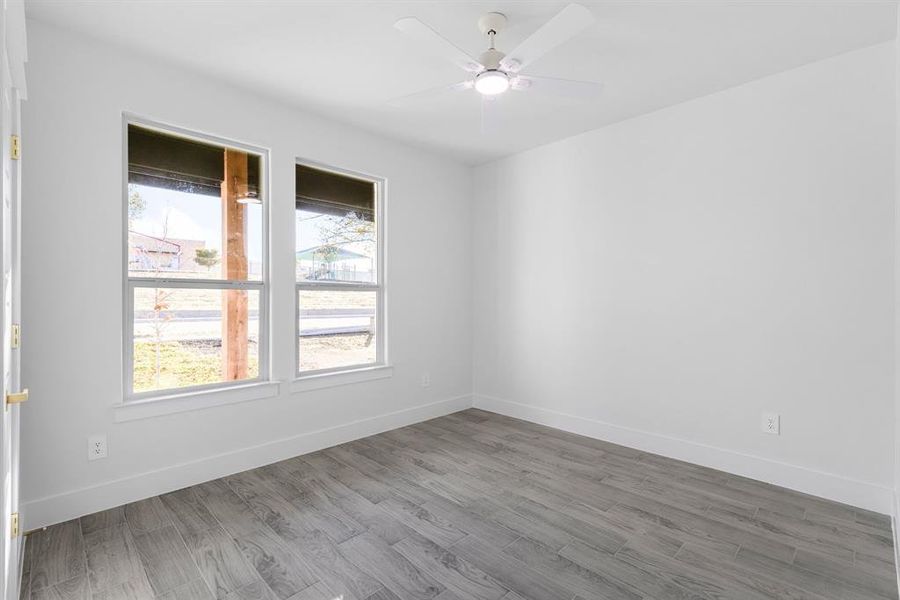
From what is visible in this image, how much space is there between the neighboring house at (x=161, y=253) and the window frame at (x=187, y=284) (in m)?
0.06

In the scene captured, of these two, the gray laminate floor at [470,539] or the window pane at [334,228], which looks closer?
the gray laminate floor at [470,539]

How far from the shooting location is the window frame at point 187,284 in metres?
2.64

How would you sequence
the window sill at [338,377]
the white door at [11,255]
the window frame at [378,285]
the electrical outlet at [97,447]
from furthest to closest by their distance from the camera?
the window frame at [378,285]
the window sill at [338,377]
the electrical outlet at [97,447]
the white door at [11,255]

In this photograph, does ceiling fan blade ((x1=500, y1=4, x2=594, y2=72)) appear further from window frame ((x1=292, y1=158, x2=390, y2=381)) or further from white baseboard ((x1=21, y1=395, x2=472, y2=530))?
white baseboard ((x1=21, y1=395, x2=472, y2=530))

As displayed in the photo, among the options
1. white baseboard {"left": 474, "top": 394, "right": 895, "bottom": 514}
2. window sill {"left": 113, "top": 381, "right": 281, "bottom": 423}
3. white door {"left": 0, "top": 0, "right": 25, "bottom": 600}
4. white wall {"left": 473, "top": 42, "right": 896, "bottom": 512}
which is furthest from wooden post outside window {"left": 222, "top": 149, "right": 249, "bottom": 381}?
white baseboard {"left": 474, "top": 394, "right": 895, "bottom": 514}

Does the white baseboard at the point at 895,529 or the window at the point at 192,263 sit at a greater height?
the window at the point at 192,263

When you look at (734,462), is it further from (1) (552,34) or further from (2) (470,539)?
(1) (552,34)

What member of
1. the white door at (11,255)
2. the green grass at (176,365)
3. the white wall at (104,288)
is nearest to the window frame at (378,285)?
the white wall at (104,288)

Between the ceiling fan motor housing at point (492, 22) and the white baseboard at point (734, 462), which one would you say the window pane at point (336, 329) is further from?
the ceiling fan motor housing at point (492, 22)

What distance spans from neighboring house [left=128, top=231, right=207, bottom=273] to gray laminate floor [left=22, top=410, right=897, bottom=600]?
1.36 metres

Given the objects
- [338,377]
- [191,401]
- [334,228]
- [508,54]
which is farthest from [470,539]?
[334,228]

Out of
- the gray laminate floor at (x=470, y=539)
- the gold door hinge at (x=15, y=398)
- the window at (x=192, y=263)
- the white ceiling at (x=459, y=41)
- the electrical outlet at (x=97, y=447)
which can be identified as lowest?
the gray laminate floor at (x=470, y=539)

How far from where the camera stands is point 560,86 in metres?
2.38

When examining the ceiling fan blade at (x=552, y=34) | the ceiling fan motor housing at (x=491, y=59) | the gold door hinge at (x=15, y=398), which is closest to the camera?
the gold door hinge at (x=15, y=398)
